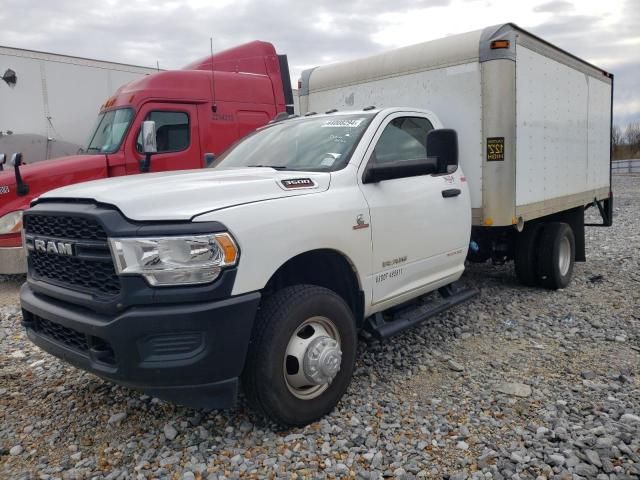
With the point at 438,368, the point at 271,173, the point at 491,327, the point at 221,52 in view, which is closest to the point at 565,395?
the point at 438,368

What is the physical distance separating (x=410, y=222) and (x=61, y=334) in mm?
2429

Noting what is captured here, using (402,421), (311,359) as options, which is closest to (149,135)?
(311,359)

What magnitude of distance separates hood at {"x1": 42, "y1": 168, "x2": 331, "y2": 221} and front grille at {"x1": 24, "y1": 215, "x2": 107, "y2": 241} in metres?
0.13

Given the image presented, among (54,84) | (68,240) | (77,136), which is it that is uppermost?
(54,84)

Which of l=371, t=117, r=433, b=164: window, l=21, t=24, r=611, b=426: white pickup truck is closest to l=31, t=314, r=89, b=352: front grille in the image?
l=21, t=24, r=611, b=426: white pickup truck

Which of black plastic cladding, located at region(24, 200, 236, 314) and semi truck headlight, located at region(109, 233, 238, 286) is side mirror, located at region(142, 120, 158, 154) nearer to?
black plastic cladding, located at region(24, 200, 236, 314)

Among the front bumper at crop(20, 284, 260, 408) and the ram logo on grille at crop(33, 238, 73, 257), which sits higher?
the ram logo on grille at crop(33, 238, 73, 257)

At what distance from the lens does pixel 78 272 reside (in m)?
3.06

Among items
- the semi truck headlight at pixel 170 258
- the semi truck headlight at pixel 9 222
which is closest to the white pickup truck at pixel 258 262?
the semi truck headlight at pixel 170 258

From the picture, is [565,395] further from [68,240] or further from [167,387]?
[68,240]

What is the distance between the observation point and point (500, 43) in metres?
5.06

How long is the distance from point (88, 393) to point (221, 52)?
21.7 ft

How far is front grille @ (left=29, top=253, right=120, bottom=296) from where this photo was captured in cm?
288

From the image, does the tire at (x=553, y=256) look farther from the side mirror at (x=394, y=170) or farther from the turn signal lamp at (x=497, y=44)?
the side mirror at (x=394, y=170)
